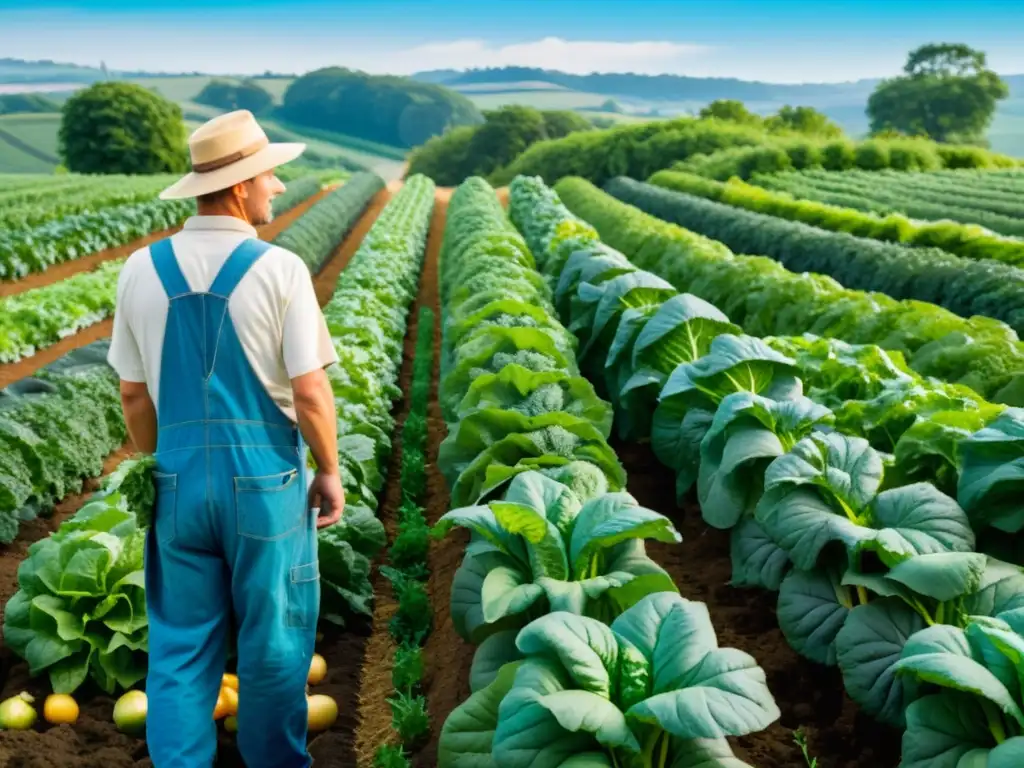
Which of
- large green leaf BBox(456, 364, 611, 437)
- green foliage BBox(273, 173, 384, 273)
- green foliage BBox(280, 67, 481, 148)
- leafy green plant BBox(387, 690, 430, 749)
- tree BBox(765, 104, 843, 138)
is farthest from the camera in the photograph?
green foliage BBox(280, 67, 481, 148)

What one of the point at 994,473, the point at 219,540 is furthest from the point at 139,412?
the point at 994,473

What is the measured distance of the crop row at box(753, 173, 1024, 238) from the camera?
63.6 ft

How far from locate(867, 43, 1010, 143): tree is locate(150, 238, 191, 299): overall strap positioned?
2705 inches

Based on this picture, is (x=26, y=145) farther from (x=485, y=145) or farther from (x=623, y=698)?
(x=623, y=698)

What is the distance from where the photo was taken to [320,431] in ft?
8.87

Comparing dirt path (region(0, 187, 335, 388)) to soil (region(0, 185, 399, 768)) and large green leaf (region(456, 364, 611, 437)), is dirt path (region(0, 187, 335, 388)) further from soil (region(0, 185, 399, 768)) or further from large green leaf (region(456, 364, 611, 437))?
soil (region(0, 185, 399, 768))

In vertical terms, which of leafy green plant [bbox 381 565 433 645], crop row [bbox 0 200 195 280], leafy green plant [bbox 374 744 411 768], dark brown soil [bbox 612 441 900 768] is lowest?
crop row [bbox 0 200 195 280]

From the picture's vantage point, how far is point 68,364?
289 inches

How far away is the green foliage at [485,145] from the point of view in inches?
2468

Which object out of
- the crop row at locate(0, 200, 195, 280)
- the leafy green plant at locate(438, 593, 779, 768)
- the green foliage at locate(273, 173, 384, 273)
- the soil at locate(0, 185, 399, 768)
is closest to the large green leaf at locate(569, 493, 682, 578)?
the leafy green plant at locate(438, 593, 779, 768)

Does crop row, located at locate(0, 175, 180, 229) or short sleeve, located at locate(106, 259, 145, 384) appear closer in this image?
short sleeve, located at locate(106, 259, 145, 384)

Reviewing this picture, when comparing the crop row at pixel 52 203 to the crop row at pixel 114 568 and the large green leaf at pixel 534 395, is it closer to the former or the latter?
the crop row at pixel 114 568

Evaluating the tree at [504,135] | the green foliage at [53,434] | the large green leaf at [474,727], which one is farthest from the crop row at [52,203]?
the tree at [504,135]

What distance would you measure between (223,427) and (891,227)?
15.0 metres
